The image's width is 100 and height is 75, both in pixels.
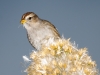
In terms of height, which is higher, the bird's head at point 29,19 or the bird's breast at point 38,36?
the bird's head at point 29,19

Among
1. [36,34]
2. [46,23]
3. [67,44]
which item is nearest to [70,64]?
[67,44]

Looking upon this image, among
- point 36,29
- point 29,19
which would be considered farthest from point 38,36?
point 29,19

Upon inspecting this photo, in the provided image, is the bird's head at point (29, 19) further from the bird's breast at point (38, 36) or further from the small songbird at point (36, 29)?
the bird's breast at point (38, 36)

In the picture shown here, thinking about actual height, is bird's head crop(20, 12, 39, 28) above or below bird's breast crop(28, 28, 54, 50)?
above

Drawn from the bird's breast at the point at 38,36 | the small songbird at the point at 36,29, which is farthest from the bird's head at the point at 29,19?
the bird's breast at the point at 38,36

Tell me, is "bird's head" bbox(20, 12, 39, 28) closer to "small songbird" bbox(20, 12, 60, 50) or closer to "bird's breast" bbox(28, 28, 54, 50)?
"small songbird" bbox(20, 12, 60, 50)

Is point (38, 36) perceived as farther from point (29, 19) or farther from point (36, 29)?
point (29, 19)

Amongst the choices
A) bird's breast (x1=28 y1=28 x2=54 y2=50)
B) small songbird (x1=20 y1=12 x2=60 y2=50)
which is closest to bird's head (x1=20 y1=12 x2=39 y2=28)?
small songbird (x1=20 y1=12 x2=60 y2=50)
